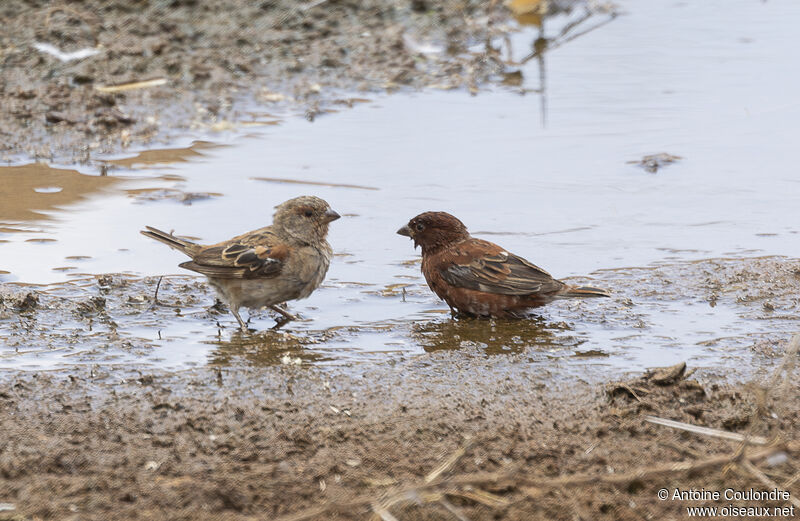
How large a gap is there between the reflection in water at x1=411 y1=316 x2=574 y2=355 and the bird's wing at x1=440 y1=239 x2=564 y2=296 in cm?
22

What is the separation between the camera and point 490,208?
821 centimetres

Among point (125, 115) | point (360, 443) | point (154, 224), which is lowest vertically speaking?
point (360, 443)

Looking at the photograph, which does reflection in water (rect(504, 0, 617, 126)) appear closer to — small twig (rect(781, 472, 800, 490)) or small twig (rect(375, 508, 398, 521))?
small twig (rect(781, 472, 800, 490))

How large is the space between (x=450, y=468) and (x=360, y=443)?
55cm

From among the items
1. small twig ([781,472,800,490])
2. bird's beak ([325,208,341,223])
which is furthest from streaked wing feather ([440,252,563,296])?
small twig ([781,472,800,490])

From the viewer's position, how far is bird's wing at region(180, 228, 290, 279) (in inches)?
249

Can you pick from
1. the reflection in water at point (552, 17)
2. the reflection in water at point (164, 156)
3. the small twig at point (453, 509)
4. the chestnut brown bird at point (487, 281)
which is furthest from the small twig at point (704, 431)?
the reflection in water at point (552, 17)

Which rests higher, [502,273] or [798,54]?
[798,54]

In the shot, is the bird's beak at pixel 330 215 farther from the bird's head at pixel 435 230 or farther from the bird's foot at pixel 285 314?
the bird's foot at pixel 285 314

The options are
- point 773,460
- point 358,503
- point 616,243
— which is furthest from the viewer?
point 616,243

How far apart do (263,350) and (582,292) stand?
199cm

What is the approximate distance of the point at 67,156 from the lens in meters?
9.15

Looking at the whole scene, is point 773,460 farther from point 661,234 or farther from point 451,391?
point 661,234

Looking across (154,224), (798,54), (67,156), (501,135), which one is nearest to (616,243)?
(501,135)
